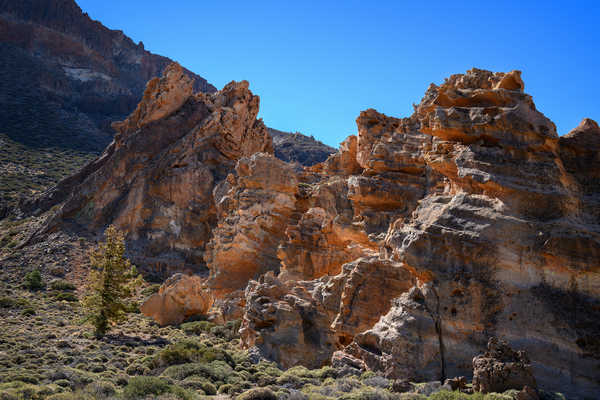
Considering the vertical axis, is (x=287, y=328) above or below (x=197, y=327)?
above

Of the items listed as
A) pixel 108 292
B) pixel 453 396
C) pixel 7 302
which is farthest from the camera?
pixel 7 302

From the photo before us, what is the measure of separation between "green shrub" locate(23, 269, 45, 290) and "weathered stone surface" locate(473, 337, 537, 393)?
35.6m

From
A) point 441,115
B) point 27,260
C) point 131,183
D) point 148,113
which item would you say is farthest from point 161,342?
point 148,113

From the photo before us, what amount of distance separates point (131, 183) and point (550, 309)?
44.0 meters

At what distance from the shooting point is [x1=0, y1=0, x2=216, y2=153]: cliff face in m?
81.4

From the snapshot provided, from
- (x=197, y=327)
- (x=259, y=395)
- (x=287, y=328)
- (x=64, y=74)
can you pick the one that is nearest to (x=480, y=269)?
(x=259, y=395)

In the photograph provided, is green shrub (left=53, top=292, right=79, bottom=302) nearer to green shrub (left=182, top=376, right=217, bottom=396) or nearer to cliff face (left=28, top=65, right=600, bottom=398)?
cliff face (left=28, top=65, right=600, bottom=398)

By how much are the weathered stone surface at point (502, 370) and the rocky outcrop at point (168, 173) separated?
35.4m

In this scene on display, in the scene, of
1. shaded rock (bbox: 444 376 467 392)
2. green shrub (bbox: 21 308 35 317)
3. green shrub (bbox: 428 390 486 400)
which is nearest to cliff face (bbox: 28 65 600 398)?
shaded rock (bbox: 444 376 467 392)

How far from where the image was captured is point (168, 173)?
48.8 meters

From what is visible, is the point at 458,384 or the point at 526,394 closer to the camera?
the point at 526,394

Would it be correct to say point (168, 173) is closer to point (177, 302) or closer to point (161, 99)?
point (161, 99)

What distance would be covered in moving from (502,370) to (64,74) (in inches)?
4377

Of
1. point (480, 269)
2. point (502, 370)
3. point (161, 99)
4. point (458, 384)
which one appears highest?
point (161, 99)
